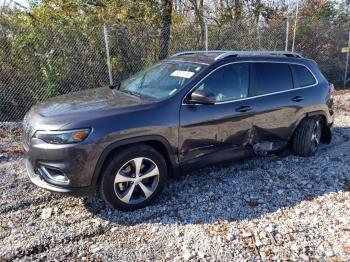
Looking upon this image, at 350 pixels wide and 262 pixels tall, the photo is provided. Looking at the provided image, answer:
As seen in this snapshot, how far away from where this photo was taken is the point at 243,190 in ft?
13.7

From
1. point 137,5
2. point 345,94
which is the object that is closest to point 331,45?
point 345,94

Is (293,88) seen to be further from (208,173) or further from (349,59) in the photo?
(349,59)

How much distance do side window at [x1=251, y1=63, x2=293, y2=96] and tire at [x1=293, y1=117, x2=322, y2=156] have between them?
68cm

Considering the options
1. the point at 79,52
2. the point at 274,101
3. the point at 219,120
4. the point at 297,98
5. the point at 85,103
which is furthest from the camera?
the point at 79,52

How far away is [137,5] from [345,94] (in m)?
6.77

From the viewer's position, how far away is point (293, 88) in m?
4.80

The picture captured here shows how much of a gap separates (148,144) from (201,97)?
790 mm

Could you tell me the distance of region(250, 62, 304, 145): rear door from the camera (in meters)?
4.40

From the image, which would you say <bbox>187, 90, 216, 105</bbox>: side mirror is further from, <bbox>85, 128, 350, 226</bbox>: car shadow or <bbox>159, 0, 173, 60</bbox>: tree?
<bbox>159, 0, 173, 60</bbox>: tree

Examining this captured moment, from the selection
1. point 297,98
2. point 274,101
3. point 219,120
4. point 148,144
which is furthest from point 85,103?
point 297,98

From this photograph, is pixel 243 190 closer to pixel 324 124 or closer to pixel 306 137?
pixel 306 137

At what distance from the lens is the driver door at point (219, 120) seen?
381 cm

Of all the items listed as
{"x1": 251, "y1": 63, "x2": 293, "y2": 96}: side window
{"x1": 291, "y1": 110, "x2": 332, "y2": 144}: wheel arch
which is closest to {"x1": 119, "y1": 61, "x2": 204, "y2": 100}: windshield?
{"x1": 251, "y1": 63, "x2": 293, "y2": 96}: side window

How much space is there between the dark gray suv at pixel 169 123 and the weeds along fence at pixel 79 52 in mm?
3571
